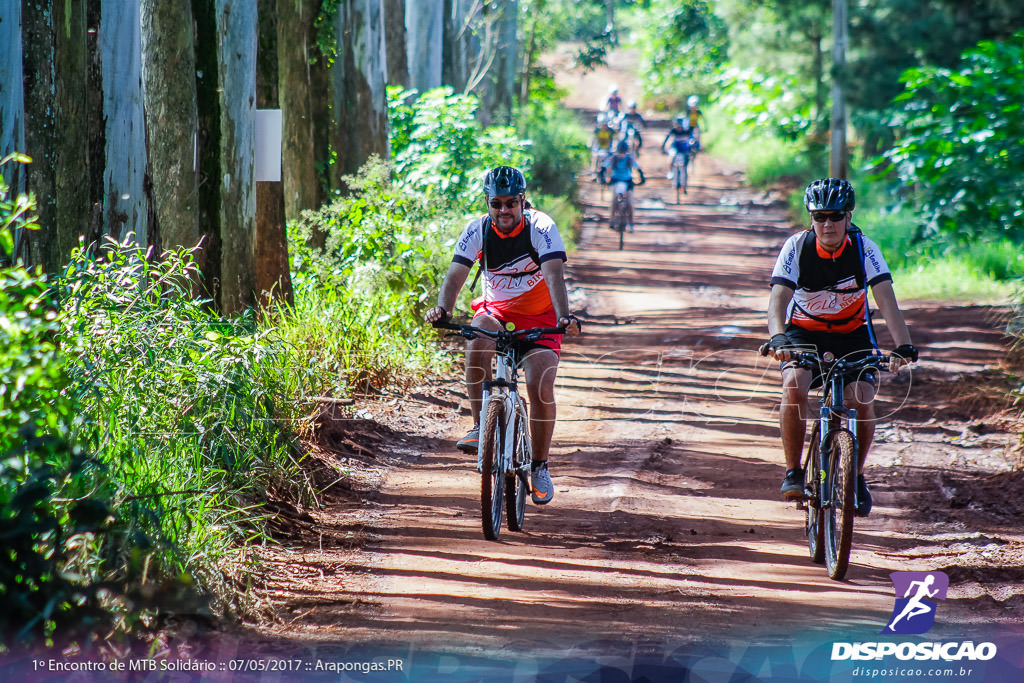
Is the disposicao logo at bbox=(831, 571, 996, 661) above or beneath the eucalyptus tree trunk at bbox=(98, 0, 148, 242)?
beneath

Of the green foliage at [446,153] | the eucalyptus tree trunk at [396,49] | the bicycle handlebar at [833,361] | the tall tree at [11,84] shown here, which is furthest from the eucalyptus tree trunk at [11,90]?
the eucalyptus tree trunk at [396,49]

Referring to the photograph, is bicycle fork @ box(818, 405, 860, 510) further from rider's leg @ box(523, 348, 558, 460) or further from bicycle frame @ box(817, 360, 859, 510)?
rider's leg @ box(523, 348, 558, 460)

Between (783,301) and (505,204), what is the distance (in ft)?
6.06

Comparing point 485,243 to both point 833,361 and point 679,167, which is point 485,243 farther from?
→ point 679,167

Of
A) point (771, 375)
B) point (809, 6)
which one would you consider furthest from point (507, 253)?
point (809, 6)

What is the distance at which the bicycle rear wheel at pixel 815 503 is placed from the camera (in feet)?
20.6

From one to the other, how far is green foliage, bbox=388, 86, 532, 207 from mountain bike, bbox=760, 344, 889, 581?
28.2 feet

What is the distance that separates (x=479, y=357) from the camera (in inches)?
272

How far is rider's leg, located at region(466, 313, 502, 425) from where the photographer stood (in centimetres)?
Result: 690

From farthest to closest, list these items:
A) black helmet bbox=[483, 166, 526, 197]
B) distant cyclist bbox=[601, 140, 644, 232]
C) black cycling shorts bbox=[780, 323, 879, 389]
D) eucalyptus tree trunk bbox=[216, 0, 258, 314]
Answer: distant cyclist bbox=[601, 140, 644, 232] → eucalyptus tree trunk bbox=[216, 0, 258, 314] → black helmet bbox=[483, 166, 526, 197] → black cycling shorts bbox=[780, 323, 879, 389]

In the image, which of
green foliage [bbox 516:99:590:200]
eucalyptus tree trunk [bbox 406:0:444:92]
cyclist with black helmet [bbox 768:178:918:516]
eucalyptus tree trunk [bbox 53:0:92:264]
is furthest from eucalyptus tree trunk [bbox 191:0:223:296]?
green foliage [bbox 516:99:590:200]

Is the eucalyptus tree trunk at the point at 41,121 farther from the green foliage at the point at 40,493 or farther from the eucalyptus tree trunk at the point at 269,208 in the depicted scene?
the eucalyptus tree trunk at the point at 269,208

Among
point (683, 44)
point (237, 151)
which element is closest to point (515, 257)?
point (237, 151)

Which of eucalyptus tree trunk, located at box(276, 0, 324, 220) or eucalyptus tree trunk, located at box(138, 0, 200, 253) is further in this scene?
eucalyptus tree trunk, located at box(276, 0, 324, 220)
